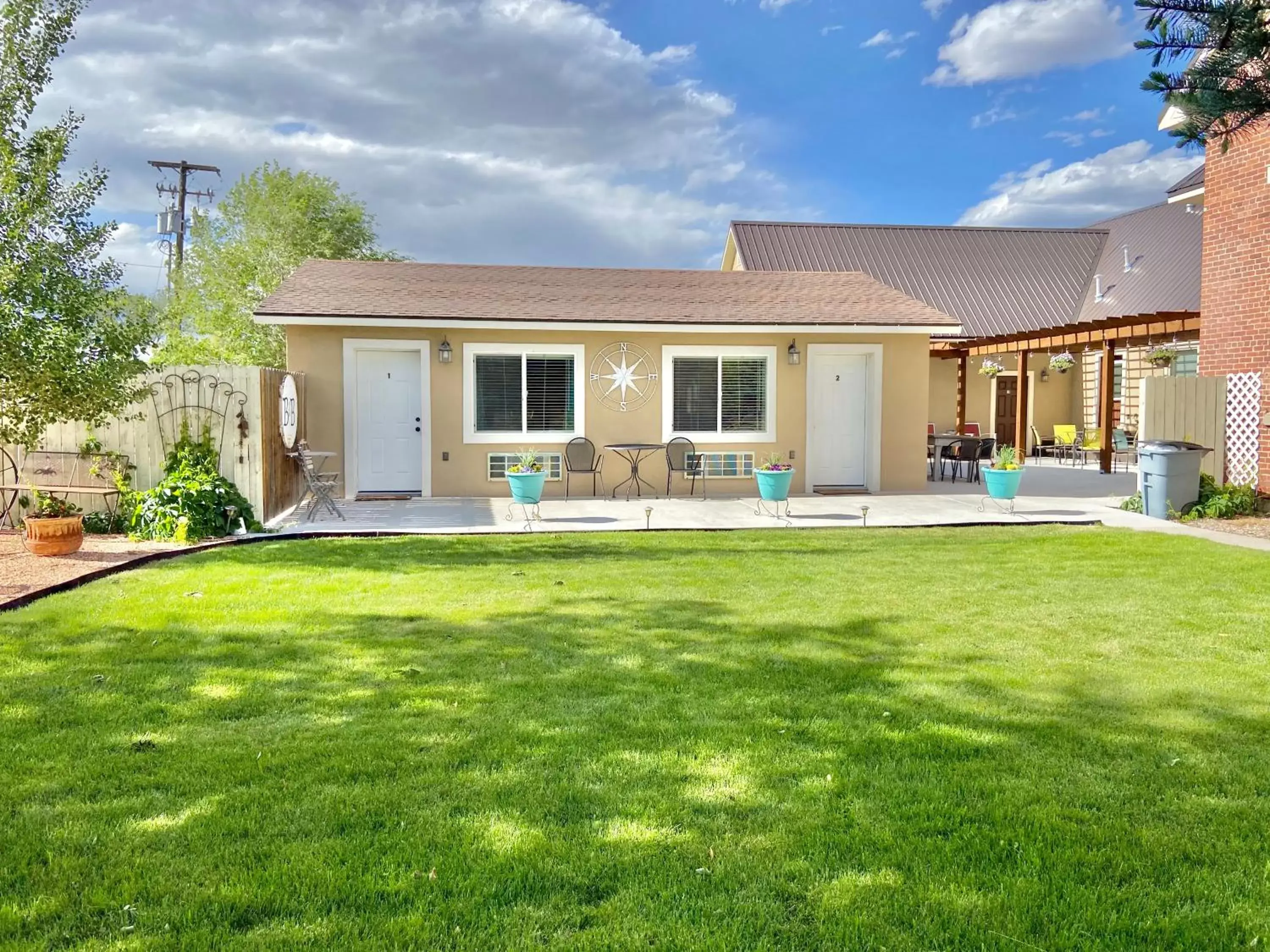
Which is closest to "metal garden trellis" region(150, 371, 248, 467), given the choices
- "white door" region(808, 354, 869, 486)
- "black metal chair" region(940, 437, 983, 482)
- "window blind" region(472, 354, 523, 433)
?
"window blind" region(472, 354, 523, 433)

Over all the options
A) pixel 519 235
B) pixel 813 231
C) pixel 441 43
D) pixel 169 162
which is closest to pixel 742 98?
pixel 813 231

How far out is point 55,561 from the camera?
7.70 metres

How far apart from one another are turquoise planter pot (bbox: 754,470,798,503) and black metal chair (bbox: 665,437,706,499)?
219 centimetres

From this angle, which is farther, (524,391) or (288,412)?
(524,391)

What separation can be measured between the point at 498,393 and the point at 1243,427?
33.6 feet

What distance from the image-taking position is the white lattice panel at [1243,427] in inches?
448

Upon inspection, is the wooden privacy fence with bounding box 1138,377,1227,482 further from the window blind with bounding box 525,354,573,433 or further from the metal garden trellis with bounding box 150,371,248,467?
the metal garden trellis with bounding box 150,371,248,467

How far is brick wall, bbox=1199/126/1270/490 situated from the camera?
11.2 meters

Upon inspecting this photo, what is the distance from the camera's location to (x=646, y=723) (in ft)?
12.1

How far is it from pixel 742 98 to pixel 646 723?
2387cm

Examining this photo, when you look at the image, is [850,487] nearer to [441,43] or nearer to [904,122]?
[441,43]

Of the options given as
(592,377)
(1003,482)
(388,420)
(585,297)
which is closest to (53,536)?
(388,420)

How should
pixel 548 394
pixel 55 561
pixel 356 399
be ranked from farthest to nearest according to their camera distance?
pixel 548 394 → pixel 356 399 → pixel 55 561

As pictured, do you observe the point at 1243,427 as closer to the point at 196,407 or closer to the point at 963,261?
the point at 196,407
